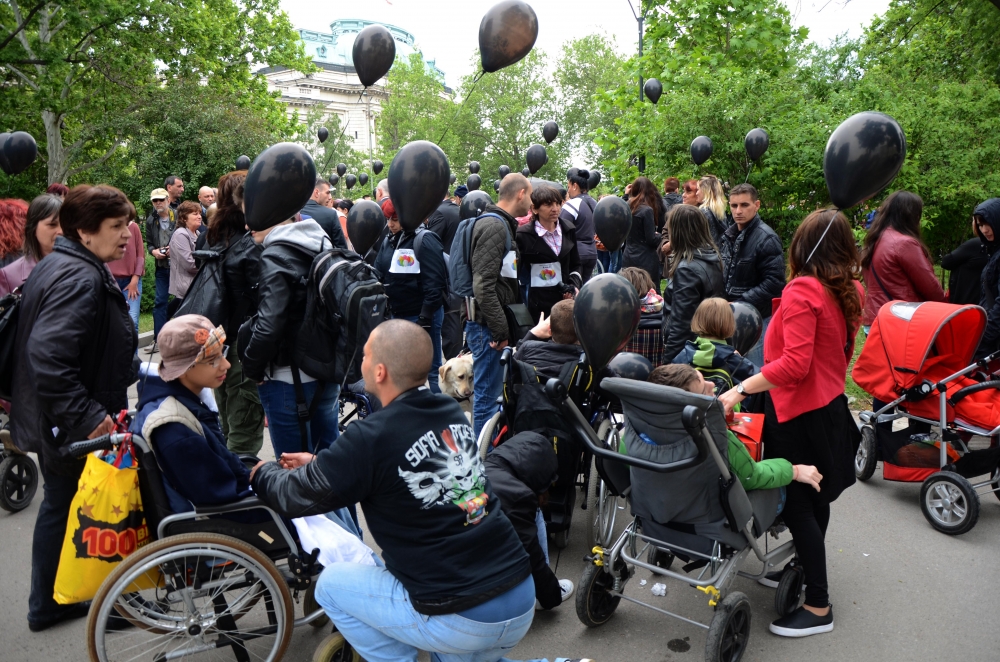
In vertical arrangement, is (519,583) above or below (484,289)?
below

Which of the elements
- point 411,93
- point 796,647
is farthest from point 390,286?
point 411,93

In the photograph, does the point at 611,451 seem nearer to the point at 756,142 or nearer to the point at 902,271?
the point at 902,271

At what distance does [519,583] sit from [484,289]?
287 cm

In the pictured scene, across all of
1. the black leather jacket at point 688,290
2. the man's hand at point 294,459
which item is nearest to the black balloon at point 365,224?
the black leather jacket at point 688,290

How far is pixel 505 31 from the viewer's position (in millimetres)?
4426

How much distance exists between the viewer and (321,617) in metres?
3.32

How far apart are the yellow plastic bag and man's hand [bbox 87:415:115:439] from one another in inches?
11.3

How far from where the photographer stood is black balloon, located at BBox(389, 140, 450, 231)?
3783 mm

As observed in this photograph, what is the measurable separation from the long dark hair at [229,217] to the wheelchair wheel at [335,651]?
7.81ft

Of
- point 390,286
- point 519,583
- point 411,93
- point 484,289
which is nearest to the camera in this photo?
point 519,583

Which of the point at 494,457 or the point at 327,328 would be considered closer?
the point at 494,457

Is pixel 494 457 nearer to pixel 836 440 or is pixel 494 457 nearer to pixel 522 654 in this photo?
pixel 522 654

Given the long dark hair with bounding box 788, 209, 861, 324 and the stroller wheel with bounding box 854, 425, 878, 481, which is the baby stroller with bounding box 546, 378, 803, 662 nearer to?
the long dark hair with bounding box 788, 209, 861, 324

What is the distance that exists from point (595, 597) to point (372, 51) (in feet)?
10.6
